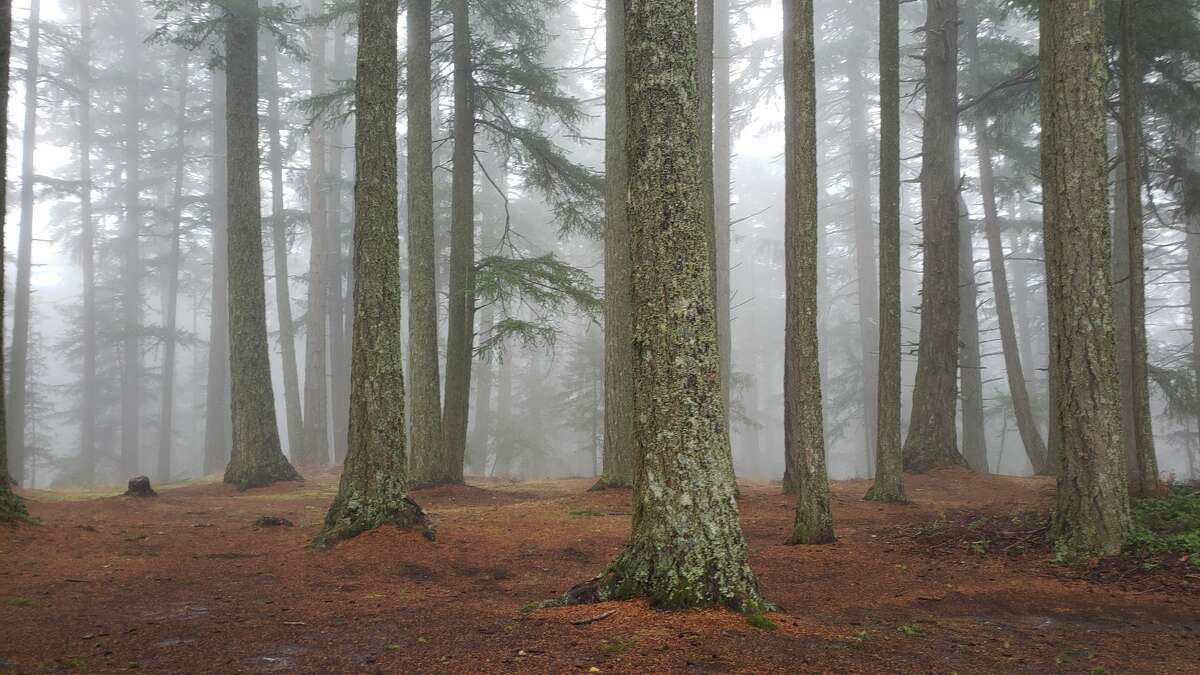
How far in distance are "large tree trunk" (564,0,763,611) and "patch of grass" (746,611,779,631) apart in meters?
0.12

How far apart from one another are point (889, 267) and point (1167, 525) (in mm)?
4483

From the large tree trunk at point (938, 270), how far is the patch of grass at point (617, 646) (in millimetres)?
12651

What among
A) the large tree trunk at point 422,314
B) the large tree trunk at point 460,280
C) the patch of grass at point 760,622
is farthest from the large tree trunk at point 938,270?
the patch of grass at point 760,622

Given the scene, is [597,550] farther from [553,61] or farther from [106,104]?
[106,104]

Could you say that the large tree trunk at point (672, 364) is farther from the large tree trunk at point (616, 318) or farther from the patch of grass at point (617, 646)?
the large tree trunk at point (616, 318)

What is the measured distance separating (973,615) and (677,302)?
3201mm

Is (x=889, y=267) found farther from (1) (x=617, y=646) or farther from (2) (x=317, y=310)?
(2) (x=317, y=310)

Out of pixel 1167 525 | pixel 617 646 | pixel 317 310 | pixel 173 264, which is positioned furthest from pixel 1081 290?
pixel 173 264

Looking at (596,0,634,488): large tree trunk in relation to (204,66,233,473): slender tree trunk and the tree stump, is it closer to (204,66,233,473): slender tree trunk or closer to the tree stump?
the tree stump

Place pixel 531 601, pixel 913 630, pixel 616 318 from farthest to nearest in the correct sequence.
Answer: pixel 616 318
pixel 531 601
pixel 913 630

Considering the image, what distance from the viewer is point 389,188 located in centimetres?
850

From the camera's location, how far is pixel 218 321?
89.0 ft

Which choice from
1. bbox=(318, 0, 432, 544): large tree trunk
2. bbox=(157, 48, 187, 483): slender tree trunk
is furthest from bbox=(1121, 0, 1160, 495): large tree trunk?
bbox=(157, 48, 187, 483): slender tree trunk

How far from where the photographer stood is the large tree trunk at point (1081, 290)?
6922 millimetres
